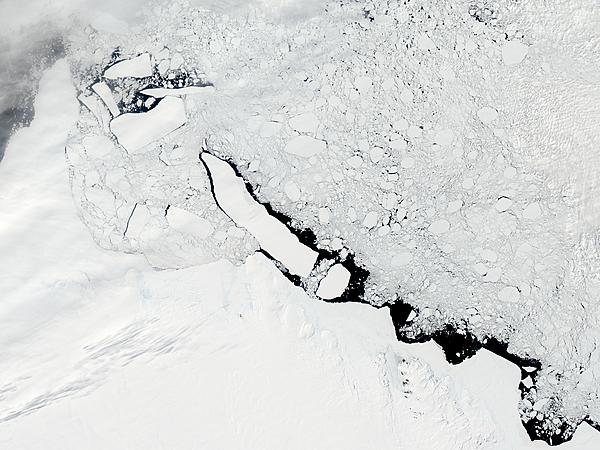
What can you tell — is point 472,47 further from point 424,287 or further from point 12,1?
point 12,1

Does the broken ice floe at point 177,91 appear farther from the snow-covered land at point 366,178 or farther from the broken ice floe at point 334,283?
the broken ice floe at point 334,283

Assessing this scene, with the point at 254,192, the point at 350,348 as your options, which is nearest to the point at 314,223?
the point at 254,192

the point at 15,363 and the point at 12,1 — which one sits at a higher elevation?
the point at 12,1

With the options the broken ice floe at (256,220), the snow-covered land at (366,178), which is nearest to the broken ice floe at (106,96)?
the snow-covered land at (366,178)

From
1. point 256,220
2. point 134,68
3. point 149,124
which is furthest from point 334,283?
point 134,68

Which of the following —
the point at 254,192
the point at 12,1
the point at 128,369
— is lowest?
the point at 128,369

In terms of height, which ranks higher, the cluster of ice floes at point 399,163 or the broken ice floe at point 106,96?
the broken ice floe at point 106,96

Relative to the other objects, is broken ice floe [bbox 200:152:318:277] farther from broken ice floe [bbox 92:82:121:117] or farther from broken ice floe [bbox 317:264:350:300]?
broken ice floe [bbox 92:82:121:117]

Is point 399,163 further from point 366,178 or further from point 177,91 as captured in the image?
point 177,91
